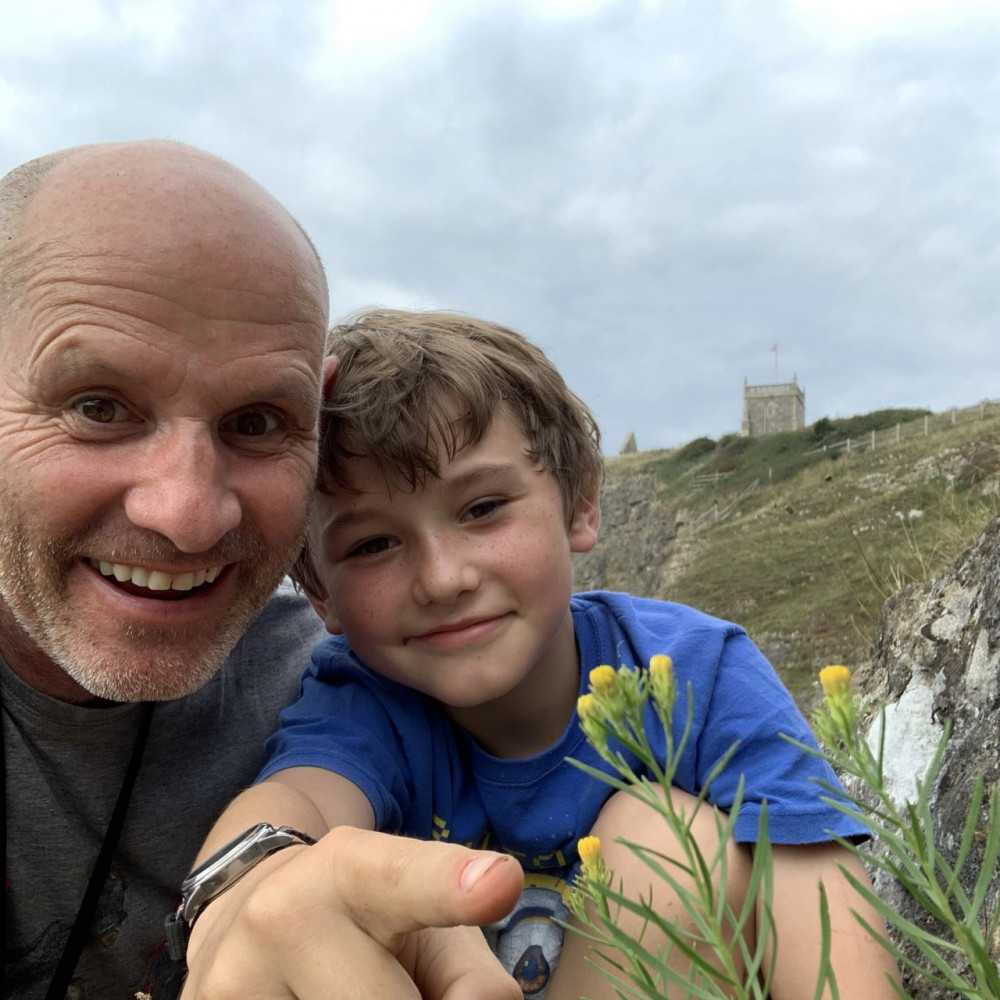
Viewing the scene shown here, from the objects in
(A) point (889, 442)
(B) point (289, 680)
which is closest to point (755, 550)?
(A) point (889, 442)

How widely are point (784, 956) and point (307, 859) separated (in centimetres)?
117

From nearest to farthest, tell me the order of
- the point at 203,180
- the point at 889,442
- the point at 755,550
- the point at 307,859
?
the point at 307,859
the point at 203,180
the point at 755,550
the point at 889,442

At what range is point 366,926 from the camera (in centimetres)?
102

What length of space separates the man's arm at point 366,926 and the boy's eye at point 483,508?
1142mm

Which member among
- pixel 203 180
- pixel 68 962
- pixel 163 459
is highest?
pixel 203 180

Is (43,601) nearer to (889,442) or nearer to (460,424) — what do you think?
(460,424)

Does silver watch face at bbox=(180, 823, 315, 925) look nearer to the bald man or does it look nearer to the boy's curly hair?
the bald man

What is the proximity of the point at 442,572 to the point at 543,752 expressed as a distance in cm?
62

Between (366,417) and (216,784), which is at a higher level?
(366,417)

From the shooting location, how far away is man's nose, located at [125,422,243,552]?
1.88 meters

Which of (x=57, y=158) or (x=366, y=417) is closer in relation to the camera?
(x=57, y=158)

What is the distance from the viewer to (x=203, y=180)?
2078mm

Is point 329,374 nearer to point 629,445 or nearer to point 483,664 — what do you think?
point 483,664

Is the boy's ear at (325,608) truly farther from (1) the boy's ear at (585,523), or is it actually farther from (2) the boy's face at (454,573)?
(1) the boy's ear at (585,523)
